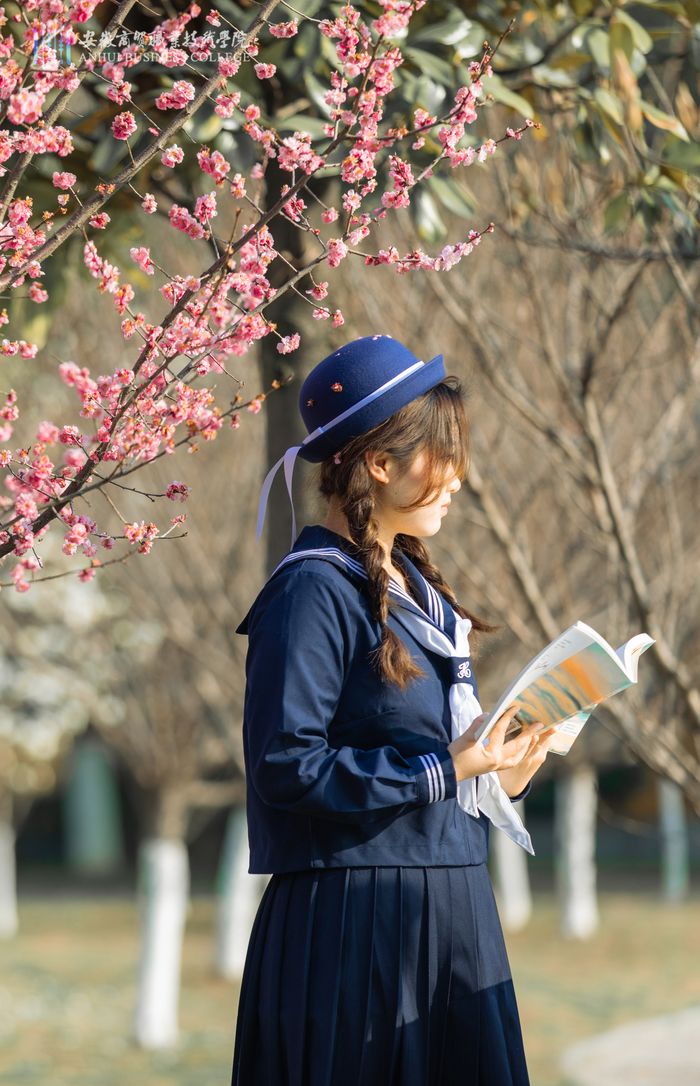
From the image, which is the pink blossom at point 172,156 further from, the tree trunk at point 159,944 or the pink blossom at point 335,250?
the tree trunk at point 159,944

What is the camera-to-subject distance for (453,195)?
9.97 ft

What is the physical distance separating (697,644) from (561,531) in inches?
43.1

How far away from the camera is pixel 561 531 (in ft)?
20.5

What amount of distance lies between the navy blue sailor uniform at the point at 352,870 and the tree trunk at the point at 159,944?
809 centimetres

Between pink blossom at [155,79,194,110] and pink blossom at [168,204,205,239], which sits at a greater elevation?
pink blossom at [155,79,194,110]

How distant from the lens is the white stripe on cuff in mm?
1878

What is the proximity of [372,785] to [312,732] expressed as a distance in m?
0.11

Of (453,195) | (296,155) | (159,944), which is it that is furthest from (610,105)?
(159,944)

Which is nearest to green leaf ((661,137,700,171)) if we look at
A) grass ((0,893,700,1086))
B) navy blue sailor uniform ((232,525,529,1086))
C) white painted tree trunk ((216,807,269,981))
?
navy blue sailor uniform ((232,525,529,1086))

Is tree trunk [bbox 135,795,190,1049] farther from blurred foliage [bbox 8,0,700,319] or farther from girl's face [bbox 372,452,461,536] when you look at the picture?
girl's face [bbox 372,452,461,536]

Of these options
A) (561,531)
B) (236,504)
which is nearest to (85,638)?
(236,504)

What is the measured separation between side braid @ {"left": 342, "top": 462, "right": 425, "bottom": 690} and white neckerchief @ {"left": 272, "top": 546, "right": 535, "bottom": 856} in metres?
0.02

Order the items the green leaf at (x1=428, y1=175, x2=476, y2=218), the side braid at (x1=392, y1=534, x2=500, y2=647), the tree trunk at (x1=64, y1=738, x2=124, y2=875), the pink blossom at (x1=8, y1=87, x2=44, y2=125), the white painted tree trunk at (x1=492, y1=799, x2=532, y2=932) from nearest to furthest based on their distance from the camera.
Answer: the pink blossom at (x1=8, y1=87, x2=44, y2=125) → the side braid at (x1=392, y1=534, x2=500, y2=647) → the green leaf at (x1=428, y1=175, x2=476, y2=218) → the white painted tree trunk at (x1=492, y1=799, x2=532, y2=932) → the tree trunk at (x1=64, y1=738, x2=124, y2=875)

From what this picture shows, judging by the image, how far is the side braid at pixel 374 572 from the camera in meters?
1.95
